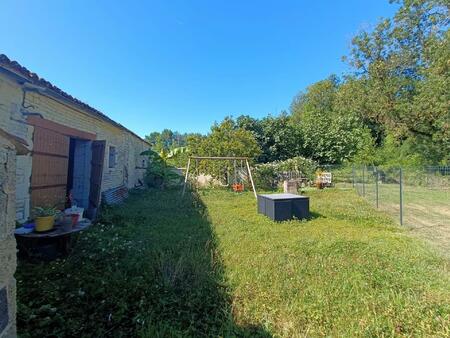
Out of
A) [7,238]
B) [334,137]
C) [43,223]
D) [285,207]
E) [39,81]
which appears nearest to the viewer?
[7,238]

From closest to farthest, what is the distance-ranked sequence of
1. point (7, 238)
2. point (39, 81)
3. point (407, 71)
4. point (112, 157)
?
point (7, 238) < point (39, 81) < point (112, 157) < point (407, 71)

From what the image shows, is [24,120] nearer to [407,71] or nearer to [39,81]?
[39,81]

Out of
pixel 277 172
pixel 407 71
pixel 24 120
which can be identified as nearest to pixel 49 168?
pixel 24 120

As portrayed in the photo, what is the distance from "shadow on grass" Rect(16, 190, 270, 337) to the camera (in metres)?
2.35

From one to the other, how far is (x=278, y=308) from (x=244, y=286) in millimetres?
533

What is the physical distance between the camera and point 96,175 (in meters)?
6.30

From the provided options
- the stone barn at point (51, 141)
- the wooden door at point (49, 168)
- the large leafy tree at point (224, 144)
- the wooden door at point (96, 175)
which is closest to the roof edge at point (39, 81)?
the stone barn at point (51, 141)

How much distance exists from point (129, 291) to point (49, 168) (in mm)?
4032

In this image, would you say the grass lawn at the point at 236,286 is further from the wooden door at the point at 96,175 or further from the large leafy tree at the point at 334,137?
the large leafy tree at the point at 334,137

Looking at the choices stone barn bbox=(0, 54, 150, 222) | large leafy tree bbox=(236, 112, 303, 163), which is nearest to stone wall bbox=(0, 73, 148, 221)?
stone barn bbox=(0, 54, 150, 222)

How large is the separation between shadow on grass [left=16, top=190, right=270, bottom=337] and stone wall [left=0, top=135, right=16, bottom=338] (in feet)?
3.04

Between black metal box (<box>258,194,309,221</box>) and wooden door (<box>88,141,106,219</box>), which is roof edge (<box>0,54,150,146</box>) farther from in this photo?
black metal box (<box>258,194,309,221</box>)

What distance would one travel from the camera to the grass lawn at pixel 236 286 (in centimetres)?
240

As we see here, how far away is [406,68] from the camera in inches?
641
